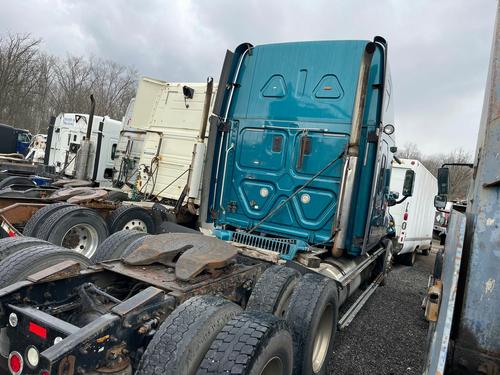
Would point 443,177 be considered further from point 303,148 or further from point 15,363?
point 15,363

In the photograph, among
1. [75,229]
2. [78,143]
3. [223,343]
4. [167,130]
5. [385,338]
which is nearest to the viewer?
[223,343]

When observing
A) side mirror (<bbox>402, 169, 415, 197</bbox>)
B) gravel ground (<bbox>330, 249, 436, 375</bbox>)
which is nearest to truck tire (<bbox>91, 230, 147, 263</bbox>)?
gravel ground (<bbox>330, 249, 436, 375</bbox>)

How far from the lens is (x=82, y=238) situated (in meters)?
5.76

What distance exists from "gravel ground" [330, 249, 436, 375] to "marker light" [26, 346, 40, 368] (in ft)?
9.07

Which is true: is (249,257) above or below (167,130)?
below

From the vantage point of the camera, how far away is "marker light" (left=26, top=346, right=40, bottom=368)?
1871 mm

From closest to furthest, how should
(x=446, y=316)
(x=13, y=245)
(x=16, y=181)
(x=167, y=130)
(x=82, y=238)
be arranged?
(x=446, y=316) < (x=13, y=245) < (x=82, y=238) < (x=16, y=181) < (x=167, y=130)

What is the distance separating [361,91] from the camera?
4.01 m

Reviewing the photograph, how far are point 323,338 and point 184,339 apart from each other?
1828 millimetres

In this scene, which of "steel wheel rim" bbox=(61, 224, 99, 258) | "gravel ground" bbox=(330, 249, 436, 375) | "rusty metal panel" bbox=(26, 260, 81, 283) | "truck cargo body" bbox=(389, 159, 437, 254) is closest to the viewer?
"rusty metal panel" bbox=(26, 260, 81, 283)

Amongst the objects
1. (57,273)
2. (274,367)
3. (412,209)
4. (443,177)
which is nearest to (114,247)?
(57,273)

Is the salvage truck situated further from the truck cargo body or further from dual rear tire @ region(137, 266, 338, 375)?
the truck cargo body

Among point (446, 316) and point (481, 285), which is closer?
point (446, 316)

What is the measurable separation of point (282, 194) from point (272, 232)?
467mm
